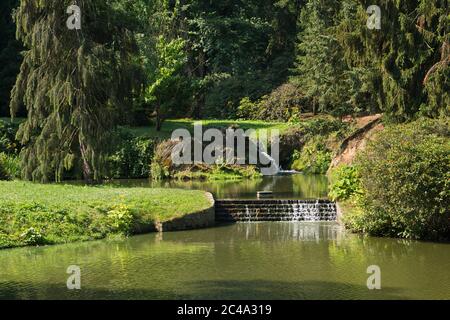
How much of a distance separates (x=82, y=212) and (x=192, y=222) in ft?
11.5

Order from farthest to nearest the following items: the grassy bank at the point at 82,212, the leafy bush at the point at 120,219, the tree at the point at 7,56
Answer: the tree at the point at 7,56 < the leafy bush at the point at 120,219 < the grassy bank at the point at 82,212

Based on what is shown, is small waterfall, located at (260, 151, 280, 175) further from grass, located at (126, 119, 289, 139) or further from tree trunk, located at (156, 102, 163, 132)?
tree trunk, located at (156, 102, 163, 132)

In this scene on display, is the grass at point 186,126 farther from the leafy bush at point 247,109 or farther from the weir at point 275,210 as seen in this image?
the weir at point 275,210

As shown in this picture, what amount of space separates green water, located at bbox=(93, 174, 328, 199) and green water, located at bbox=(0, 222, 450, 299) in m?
5.99

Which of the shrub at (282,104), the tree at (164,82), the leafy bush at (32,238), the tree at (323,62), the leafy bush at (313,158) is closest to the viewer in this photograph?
the leafy bush at (32,238)

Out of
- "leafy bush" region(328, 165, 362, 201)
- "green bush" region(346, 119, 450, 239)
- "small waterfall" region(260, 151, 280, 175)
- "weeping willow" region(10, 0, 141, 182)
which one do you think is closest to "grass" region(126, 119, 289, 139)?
"small waterfall" region(260, 151, 280, 175)

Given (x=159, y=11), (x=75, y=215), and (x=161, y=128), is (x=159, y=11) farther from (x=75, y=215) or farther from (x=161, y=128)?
(x=75, y=215)

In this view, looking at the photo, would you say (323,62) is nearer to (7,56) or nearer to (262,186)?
(262,186)

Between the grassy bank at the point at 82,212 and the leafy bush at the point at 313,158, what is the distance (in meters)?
15.8

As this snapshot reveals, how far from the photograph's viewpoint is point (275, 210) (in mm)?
24297

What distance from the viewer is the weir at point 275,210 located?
24078 mm

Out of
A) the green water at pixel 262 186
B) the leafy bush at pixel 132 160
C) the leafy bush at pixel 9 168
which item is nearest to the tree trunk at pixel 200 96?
the leafy bush at pixel 132 160

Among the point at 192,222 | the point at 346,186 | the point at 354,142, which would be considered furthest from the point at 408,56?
the point at 192,222
